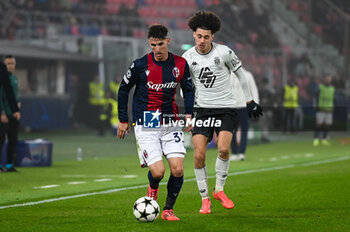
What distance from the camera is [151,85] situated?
742 cm

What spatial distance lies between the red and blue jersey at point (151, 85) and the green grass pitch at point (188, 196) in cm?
109

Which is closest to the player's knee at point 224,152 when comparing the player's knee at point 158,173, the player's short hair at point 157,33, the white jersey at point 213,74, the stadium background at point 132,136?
the white jersey at point 213,74

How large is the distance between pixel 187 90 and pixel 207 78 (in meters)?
0.64

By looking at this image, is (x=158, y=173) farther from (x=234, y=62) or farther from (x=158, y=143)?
(x=234, y=62)

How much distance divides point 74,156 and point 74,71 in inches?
552

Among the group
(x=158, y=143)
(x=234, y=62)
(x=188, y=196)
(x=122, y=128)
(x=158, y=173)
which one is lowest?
(x=188, y=196)

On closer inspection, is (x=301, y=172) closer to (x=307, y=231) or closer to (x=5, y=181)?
(x=5, y=181)

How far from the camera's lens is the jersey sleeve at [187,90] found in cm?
767

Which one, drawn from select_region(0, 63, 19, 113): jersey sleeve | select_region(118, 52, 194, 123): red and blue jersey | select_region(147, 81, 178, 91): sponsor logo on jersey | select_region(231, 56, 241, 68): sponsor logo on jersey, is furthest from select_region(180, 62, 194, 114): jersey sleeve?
select_region(0, 63, 19, 113): jersey sleeve

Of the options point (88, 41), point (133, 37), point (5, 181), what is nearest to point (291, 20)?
point (133, 37)

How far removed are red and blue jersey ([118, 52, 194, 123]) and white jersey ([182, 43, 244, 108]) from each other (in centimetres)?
66

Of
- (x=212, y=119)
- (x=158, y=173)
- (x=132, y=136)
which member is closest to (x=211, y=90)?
(x=212, y=119)

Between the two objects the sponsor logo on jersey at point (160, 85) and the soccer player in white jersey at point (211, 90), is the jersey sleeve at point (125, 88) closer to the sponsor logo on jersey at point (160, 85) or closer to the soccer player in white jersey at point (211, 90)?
the sponsor logo on jersey at point (160, 85)

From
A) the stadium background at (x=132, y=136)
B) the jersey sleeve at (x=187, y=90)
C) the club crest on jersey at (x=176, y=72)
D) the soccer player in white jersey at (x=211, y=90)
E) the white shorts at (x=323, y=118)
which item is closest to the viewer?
the club crest on jersey at (x=176, y=72)
